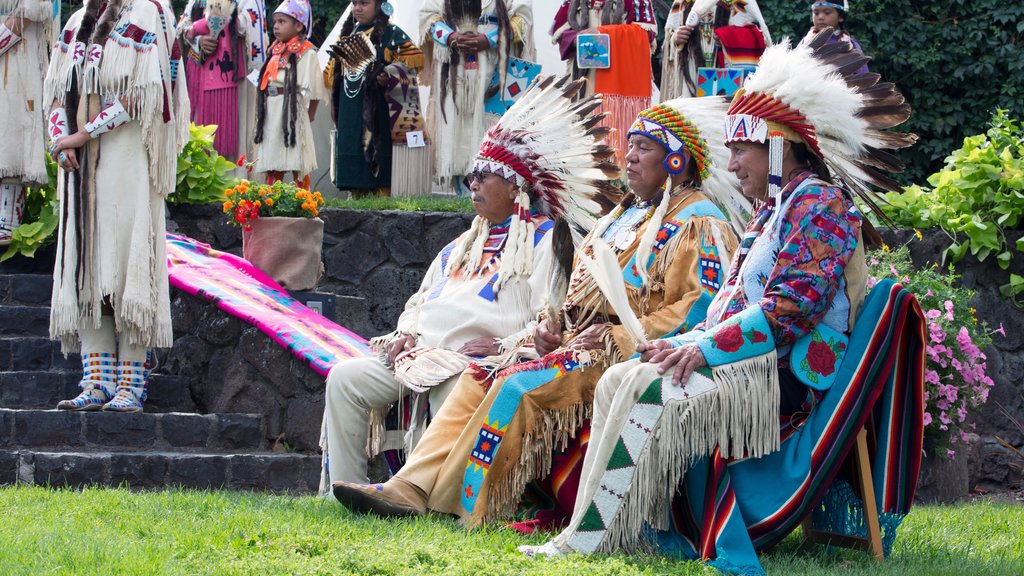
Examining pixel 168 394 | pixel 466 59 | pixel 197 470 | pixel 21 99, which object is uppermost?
pixel 466 59

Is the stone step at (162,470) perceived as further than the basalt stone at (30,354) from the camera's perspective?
No

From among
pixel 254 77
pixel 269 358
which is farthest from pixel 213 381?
pixel 254 77

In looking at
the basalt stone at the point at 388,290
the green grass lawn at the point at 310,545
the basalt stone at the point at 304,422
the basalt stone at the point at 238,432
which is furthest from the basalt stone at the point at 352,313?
the green grass lawn at the point at 310,545

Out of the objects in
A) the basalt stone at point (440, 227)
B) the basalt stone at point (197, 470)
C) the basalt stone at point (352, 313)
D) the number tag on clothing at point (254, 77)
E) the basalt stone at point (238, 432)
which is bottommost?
the basalt stone at point (197, 470)

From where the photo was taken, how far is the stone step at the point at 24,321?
7656 mm

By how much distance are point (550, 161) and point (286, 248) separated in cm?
281

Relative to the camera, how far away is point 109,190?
22.4 feet

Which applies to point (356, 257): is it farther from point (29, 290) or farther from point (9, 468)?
point (9, 468)

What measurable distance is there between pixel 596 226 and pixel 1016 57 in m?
9.55

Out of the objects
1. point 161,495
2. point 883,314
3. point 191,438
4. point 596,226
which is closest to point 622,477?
point 883,314

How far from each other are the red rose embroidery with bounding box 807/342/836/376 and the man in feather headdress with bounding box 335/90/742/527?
2.18 ft

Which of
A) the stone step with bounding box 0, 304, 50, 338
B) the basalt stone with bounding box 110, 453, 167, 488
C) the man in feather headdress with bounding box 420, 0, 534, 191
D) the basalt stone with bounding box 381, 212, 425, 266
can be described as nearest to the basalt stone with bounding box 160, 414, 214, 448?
the basalt stone with bounding box 110, 453, 167, 488

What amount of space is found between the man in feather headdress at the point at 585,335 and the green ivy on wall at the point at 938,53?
362 inches

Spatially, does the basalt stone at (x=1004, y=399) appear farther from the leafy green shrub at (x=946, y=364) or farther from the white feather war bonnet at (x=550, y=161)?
the white feather war bonnet at (x=550, y=161)
